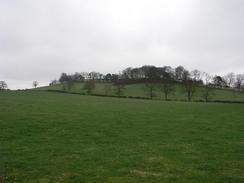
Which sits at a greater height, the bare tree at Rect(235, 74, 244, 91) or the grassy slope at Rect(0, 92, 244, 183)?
the bare tree at Rect(235, 74, 244, 91)

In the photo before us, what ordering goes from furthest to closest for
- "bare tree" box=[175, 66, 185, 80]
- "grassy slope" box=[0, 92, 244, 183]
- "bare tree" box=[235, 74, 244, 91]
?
"bare tree" box=[175, 66, 185, 80] → "bare tree" box=[235, 74, 244, 91] → "grassy slope" box=[0, 92, 244, 183]

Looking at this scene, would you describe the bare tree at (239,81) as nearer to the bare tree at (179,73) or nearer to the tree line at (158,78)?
the tree line at (158,78)

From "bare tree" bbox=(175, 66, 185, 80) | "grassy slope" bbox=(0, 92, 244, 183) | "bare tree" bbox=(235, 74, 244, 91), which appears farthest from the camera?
"bare tree" bbox=(175, 66, 185, 80)

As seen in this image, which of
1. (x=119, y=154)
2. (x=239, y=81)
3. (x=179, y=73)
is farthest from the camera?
(x=179, y=73)

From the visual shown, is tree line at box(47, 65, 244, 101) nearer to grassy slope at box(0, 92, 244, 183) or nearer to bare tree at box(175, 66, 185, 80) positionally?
bare tree at box(175, 66, 185, 80)

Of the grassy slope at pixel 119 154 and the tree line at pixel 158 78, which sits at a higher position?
the tree line at pixel 158 78

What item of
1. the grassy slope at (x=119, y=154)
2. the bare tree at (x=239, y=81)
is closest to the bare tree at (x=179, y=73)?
the bare tree at (x=239, y=81)

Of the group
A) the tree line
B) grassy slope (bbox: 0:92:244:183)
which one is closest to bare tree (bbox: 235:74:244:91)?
the tree line

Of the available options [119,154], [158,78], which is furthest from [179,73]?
[119,154]

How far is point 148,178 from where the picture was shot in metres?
11.5

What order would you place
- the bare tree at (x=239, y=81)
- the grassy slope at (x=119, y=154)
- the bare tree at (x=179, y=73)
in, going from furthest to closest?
the bare tree at (x=179, y=73)
the bare tree at (x=239, y=81)
the grassy slope at (x=119, y=154)

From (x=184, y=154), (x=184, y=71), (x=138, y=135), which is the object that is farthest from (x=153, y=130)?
(x=184, y=71)

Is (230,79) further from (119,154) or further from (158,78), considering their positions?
(119,154)

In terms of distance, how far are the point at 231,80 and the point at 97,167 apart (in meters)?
167
